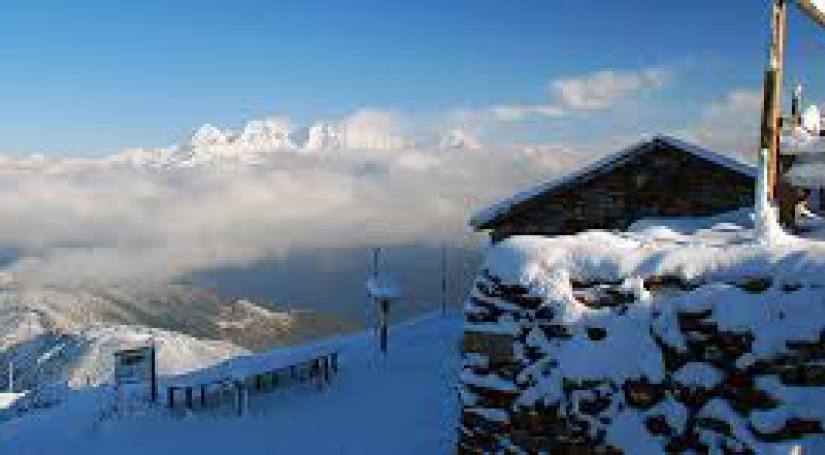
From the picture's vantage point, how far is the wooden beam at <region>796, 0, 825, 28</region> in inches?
507

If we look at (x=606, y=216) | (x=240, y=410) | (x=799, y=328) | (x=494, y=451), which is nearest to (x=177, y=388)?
(x=240, y=410)

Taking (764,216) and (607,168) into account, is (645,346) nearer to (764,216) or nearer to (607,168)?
(764,216)

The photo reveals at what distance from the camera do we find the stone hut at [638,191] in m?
24.7

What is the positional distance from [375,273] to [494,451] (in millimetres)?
33971

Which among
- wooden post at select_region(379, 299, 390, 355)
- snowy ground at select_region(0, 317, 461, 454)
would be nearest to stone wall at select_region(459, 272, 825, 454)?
snowy ground at select_region(0, 317, 461, 454)

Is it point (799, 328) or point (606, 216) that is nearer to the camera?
point (799, 328)

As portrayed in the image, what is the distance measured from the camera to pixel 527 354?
1101 cm

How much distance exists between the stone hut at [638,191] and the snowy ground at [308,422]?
17.8 feet

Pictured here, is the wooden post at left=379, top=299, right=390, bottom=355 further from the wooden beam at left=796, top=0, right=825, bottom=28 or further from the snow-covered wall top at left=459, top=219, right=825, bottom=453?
the snow-covered wall top at left=459, top=219, right=825, bottom=453

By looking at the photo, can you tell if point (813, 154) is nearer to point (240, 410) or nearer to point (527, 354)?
point (527, 354)

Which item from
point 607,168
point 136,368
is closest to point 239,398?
point 136,368

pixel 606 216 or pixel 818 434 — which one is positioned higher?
pixel 606 216

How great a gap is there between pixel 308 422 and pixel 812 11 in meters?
20.1

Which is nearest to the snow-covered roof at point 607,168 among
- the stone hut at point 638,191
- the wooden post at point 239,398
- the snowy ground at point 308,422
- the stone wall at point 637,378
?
the stone hut at point 638,191
